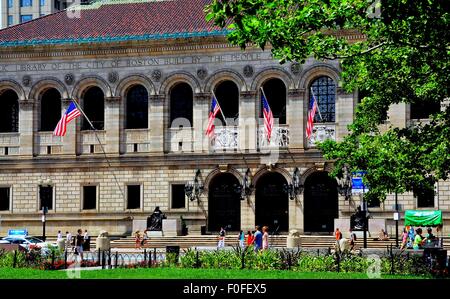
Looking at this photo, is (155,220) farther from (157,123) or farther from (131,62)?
(131,62)

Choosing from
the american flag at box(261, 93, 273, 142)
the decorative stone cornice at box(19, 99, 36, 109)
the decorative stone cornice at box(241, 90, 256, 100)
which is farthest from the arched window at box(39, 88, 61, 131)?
the american flag at box(261, 93, 273, 142)

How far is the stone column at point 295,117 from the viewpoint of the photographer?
57094 millimetres

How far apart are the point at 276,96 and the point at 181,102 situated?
21.7 ft

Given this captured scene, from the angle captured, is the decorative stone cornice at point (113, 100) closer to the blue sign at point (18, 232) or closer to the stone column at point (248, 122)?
the stone column at point (248, 122)

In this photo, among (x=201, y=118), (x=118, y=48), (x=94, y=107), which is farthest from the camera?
(x=94, y=107)

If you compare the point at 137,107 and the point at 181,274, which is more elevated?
the point at 137,107

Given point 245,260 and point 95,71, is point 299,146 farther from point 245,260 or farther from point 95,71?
point 245,260

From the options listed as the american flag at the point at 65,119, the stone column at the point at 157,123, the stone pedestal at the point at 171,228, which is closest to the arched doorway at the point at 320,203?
the stone pedestal at the point at 171,228

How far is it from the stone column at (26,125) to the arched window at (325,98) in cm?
1990

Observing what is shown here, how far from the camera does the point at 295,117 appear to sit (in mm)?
57188

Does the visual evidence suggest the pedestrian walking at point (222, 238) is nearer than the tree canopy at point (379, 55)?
No

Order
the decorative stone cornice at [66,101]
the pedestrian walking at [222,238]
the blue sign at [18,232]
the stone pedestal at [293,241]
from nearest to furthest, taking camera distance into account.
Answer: the stone pedestal at [293,241] < the pedestrian walking at [222,238] < the blue sign at [18,232] < the decorative stone cornice at [66,101]

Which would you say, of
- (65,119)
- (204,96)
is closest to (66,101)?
(65,119)

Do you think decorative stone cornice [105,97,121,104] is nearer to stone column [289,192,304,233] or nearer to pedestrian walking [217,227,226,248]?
pedestrian walking [217,227,226,248]
